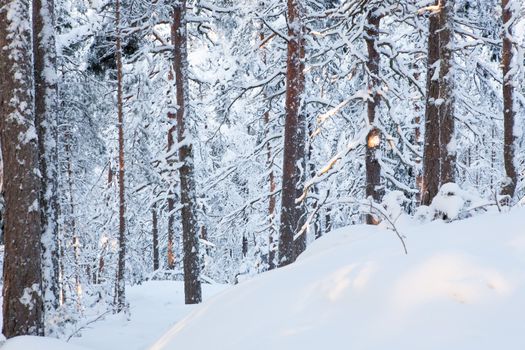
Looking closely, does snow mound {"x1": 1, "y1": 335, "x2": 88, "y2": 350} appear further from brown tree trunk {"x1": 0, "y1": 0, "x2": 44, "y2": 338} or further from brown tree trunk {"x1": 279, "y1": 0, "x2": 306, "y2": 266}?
brown tree trunk {"x1": 279, "y1": 0, "x2": 306, "y2": 266}

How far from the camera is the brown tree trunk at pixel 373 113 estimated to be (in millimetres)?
9703

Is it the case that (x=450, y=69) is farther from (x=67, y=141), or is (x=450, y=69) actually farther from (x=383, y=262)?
(x=67, y=141)

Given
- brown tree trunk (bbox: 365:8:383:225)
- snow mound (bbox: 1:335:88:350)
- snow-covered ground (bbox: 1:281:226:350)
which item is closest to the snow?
snow-covered ground (bbox: 1:281:226:350)

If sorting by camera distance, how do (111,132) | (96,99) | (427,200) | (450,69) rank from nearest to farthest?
(450,69), (427,200), (96,99), (111,132)

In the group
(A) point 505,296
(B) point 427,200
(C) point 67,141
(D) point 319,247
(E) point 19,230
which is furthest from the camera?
(C) point 67,141

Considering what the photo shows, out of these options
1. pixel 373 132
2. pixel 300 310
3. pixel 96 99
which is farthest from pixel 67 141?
pixel 300 310

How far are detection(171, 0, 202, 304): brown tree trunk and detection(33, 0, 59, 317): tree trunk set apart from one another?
3.50m

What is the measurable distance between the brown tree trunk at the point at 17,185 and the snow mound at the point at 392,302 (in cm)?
335

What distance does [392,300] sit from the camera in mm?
2160

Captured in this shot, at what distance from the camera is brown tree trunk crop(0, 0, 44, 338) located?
18.5 ft

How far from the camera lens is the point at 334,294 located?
2.40 meters

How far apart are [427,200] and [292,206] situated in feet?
10.5

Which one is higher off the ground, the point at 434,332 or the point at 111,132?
the point at 111,132

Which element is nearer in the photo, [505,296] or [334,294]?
[505,296]
